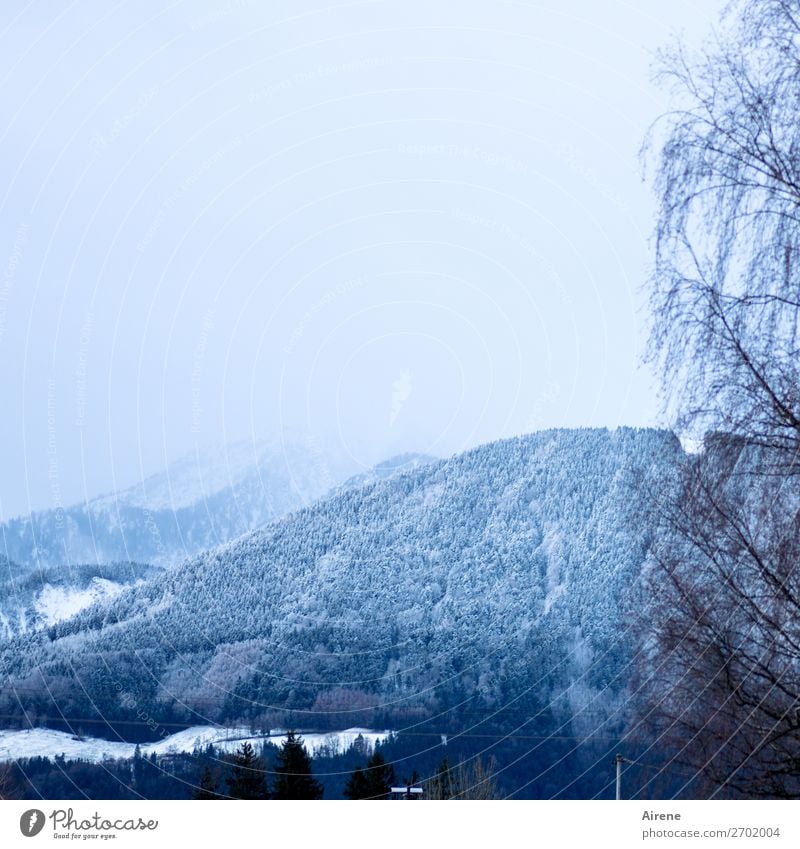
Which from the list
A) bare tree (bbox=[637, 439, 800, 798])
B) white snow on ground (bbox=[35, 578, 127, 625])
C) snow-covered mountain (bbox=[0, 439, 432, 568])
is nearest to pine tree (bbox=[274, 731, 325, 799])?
snow-covered mountain (bbox=[0, 439, 432, 568])

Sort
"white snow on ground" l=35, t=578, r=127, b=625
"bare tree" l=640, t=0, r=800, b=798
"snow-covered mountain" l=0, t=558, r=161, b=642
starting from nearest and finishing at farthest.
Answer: "bare tree" l=640, t=0, r=800, b=798
"snow-covered mountain" l=0, t=558, r=161, b=642
"white snow on ground" l=35, t=578, r=127, b=625

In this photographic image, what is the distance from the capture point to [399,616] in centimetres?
1022

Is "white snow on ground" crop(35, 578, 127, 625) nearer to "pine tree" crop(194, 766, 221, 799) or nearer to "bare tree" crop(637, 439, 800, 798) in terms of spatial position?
"pine tree" crop(194, 766, 221, 799)

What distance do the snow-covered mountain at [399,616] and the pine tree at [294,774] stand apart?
0.69 metres

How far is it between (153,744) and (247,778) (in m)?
0.91

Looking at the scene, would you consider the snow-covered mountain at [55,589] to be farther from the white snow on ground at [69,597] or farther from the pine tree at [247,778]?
the pine tree at [247,778]

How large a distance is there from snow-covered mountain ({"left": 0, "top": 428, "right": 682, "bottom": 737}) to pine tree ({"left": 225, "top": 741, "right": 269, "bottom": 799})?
2.76ft

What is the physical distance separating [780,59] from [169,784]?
5070 mm

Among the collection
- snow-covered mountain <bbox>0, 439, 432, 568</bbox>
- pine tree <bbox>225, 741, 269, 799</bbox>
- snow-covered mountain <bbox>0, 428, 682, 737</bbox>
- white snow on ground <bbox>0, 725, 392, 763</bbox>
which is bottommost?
pine tree <bbox>225, 741, 269, 799</bbox>

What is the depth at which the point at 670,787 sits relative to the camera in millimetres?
7020

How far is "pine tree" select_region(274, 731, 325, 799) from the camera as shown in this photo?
22.5ft

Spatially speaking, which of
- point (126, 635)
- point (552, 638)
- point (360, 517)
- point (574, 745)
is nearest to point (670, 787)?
point (574, 745)

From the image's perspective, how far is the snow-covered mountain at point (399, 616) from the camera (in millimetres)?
8328

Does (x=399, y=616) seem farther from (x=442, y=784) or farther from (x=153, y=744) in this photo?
(x=153, y=744)
